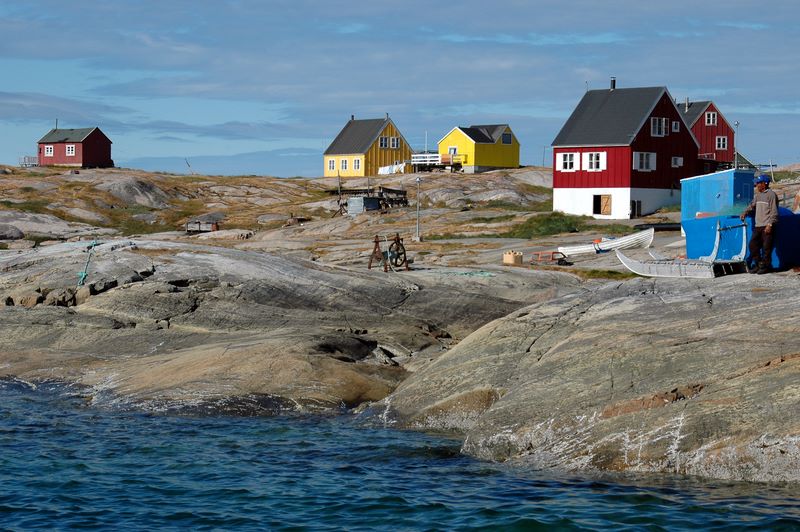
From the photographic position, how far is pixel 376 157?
103 meters

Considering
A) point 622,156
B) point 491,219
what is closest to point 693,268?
point 491,219

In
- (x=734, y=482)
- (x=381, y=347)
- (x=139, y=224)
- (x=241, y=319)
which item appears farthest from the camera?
(x=139, y=224)

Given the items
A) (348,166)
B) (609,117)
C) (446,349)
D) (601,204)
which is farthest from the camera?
(348,166)

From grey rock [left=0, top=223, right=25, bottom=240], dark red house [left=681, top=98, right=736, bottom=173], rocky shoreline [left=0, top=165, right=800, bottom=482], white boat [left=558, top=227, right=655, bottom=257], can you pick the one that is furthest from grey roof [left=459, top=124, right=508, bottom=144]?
rocky shoreline [left=0, top=165, right=800, bottom=482]

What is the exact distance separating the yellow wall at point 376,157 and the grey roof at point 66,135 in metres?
25.1

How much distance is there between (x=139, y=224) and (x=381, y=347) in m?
50.3

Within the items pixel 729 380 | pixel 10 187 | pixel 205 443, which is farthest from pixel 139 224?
pixel 729 380

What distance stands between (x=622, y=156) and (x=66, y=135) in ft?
225

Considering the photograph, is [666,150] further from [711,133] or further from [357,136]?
[357,136]

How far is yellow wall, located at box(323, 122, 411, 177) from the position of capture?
336ft

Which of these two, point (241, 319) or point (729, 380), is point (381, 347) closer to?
point (241, 319)

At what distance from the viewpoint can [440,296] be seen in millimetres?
31234

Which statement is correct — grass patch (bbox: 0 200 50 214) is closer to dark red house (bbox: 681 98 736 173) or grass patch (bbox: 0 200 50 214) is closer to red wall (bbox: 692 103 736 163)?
dark red house (bbox: 681 98 736 173)

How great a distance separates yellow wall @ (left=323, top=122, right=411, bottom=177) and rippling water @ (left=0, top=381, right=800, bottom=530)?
82.7 m
